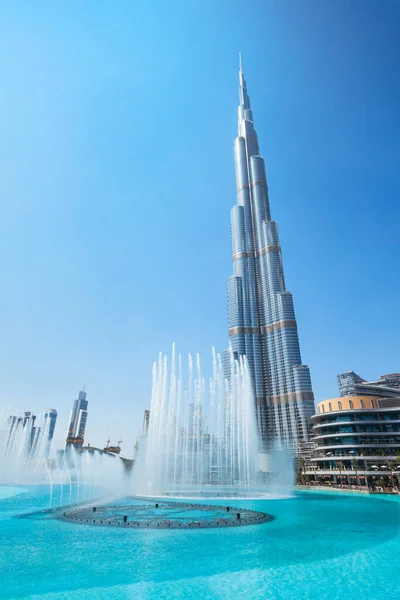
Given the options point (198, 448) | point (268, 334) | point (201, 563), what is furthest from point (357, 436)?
point (268, 334)

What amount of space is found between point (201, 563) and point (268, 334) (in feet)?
514

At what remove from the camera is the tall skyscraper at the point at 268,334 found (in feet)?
490

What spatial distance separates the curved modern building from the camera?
3009 inches

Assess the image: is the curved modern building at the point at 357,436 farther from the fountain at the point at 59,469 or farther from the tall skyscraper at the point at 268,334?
the tall skyscraper at the point at 268,334

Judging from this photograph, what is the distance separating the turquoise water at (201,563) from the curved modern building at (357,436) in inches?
2288

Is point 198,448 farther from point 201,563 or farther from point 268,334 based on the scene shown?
point 268,334

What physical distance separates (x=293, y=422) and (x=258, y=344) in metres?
39.8

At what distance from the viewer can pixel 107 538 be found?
21.6 meters

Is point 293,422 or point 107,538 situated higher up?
point 293,422

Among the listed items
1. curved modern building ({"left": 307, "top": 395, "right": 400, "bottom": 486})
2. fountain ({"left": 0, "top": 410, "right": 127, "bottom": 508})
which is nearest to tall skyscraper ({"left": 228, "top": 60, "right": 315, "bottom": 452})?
curved modern building ({"left": 307, "top": 395, "right": 400, "bottom": 486})

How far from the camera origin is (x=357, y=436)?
81312 mm

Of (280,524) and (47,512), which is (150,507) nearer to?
(47,512)

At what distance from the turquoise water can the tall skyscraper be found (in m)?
129

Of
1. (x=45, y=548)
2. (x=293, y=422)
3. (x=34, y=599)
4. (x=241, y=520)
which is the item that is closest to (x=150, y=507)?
(x=241, y=520)
